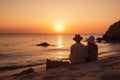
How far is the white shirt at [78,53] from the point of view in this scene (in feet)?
31.3

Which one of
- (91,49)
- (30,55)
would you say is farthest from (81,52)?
(30,55)

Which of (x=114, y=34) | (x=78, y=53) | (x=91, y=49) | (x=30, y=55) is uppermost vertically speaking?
(x=114, y=34)

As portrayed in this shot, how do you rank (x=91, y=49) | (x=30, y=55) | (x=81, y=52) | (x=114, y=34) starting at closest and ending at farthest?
(x=81, y=52) < (x=91, y=49) < (x=30, y=55) < (x=114, y=34)

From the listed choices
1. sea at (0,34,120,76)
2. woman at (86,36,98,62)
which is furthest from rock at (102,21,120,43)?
woman at (86,36,98,62)

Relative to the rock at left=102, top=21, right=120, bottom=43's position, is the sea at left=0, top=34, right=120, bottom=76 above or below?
below

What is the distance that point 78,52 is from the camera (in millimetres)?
9570

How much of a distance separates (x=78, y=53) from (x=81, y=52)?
13 centimetres

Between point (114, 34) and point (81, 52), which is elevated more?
point (114, 34)

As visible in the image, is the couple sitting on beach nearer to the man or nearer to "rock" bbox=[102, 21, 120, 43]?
the man

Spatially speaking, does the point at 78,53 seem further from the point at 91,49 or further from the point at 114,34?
the point at 114,34

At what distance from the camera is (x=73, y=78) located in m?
6.43

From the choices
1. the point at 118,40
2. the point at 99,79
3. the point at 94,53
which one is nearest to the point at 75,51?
the point at 94,53

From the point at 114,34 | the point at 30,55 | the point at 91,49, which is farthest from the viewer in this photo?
the point at 114,34

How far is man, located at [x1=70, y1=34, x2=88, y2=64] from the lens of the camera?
9523mm
